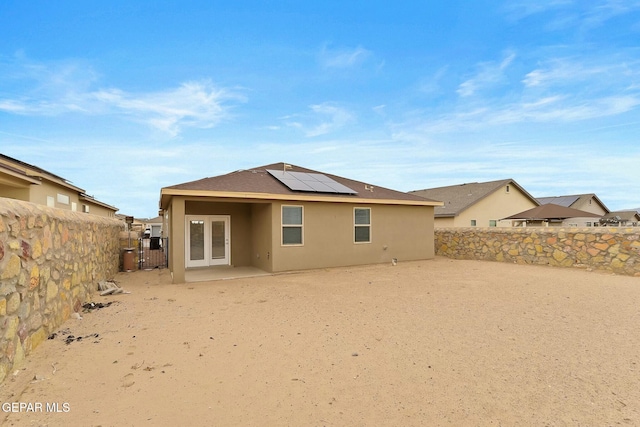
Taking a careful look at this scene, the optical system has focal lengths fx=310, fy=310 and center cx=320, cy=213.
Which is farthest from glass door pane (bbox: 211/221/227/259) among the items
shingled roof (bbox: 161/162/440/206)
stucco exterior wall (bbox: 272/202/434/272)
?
stucco exterior wall (bbox: 272/202/434/272)

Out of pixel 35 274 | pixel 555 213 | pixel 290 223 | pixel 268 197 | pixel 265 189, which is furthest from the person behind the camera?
pixel 555 213

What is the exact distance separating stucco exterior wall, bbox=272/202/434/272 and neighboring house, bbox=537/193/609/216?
64.3 ft

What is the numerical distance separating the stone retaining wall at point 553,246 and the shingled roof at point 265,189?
263 centimetres

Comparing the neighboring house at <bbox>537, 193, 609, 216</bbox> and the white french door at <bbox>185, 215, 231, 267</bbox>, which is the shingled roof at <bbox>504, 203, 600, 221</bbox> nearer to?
the neighboring house at <bbox>537, 193, 609, 216</bbox>

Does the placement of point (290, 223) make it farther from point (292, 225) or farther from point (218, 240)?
point (218, 240)

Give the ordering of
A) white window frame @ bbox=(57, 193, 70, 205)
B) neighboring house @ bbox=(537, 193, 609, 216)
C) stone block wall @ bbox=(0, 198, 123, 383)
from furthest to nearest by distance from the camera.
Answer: neighboring house @ bbox=(537, 193, 609, 216) < white window frame @ bbox=(57, 193, 70, 205) < stone block wall @ bbox=(0, 198, 123, 383)

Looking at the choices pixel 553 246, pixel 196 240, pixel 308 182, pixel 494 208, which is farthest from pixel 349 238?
pixel 494 208

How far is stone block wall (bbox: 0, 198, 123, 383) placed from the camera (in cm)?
301

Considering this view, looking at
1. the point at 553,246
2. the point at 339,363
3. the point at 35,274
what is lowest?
the point at 339,363

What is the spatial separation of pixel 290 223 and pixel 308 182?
2.08 meters

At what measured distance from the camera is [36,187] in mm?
11742

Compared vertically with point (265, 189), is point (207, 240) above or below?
below

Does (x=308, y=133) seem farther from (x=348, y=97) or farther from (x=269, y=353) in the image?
(x=269, y=353)

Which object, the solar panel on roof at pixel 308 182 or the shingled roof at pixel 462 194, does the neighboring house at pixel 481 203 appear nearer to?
the shingled roof at pixel 462 194
